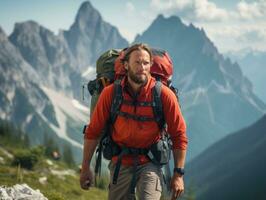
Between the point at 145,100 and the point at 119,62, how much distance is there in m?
1.28

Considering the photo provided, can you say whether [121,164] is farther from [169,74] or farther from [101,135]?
[169,74]

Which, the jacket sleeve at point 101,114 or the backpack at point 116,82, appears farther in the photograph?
the jacket sleeve at point 101,114

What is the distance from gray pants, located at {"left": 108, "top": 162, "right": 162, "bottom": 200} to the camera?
26.6ft

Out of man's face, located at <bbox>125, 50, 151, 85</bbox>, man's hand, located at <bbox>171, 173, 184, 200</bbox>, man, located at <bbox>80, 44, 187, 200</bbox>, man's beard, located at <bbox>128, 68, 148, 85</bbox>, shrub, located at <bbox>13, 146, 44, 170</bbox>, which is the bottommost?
shrub, located at <bbox>13, 146, 44, 170</bbox>

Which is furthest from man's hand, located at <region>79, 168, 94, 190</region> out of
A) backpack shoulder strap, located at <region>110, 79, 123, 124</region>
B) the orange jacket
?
backpack shoulder strap, located at <region>110, 79, 123, 124</region>

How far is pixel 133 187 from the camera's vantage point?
8328mm

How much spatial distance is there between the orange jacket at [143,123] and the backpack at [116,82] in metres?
0.09

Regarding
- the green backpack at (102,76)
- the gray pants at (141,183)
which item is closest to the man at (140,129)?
the gray pants at (141,183)

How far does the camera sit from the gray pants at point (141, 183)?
26.6ft

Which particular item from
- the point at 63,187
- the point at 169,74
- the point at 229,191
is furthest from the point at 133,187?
the point at 229,191

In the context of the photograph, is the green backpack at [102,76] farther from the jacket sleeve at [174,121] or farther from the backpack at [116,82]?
the jacket sleeve at [174,121]

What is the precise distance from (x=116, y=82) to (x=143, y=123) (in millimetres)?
944

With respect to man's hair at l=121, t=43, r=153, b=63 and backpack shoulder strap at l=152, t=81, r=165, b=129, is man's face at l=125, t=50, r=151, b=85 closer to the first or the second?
man's hair at l=121, t=43, r=153, b=63

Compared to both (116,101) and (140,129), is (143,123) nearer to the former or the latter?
(140,129)
